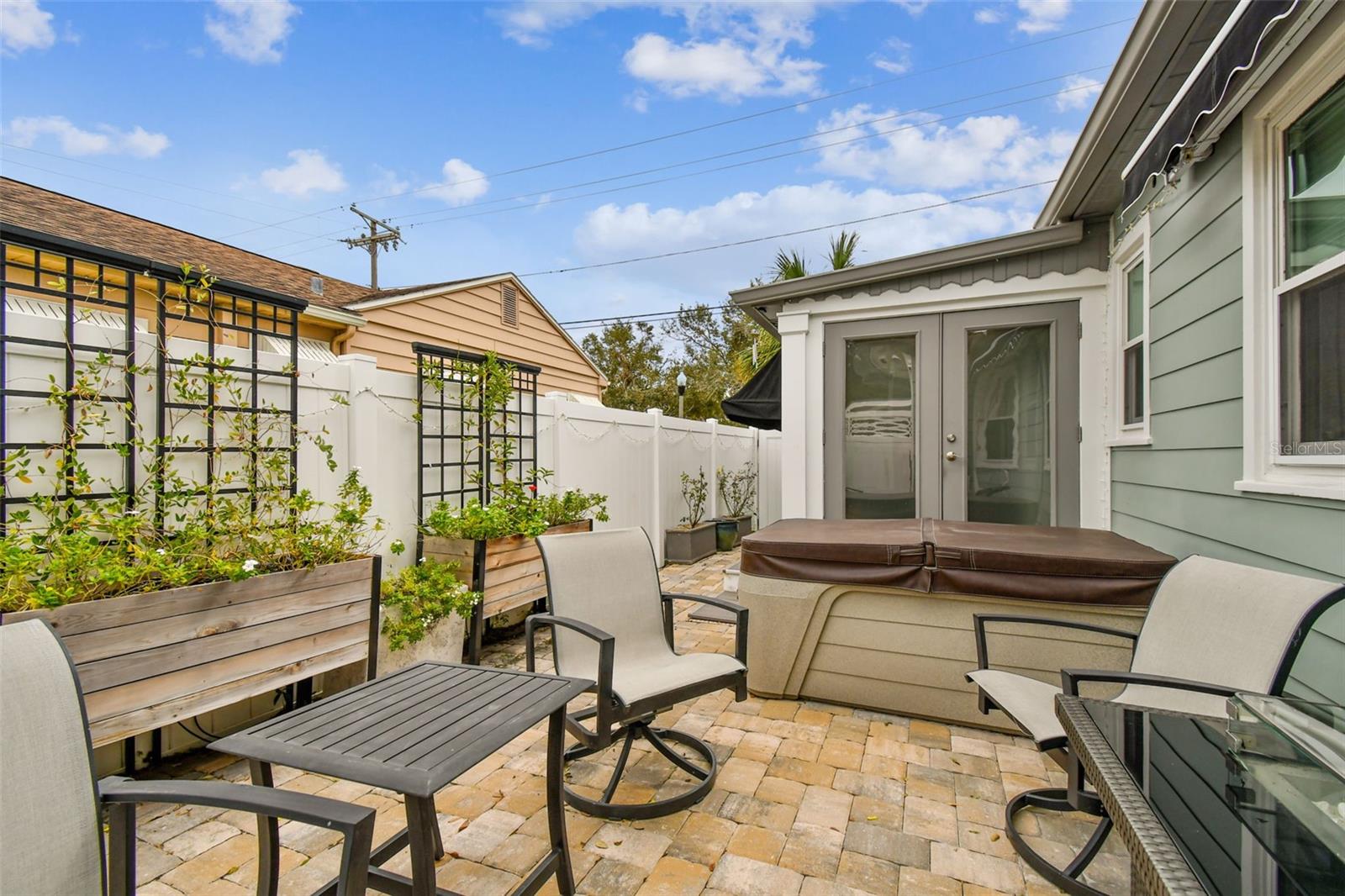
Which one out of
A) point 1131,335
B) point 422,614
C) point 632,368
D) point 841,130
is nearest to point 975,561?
point 1131,335

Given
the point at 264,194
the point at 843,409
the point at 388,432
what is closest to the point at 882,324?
the point at 843,409

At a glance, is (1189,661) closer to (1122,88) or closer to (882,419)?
(1122,88)

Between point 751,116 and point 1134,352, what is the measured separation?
30.4 ft

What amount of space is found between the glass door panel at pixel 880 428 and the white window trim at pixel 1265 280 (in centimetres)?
240

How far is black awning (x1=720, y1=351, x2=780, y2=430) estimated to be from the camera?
19.8 feet

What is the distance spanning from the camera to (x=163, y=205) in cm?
1041

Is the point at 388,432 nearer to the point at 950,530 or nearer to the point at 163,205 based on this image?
the point at 950,530

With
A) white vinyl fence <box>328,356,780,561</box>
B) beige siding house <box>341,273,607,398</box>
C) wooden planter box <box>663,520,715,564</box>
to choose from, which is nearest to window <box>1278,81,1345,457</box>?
white vinyl fence <box>328,356,780,561</box>

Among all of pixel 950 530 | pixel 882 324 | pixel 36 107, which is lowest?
pixel 950 530

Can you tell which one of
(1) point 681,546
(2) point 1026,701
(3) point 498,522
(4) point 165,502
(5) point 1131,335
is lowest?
(1) point 681,546

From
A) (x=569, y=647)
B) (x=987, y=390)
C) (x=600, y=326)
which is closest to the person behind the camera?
(x=569, y=647)

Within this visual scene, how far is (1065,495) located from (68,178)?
38.7ft

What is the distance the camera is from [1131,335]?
380 centimetres

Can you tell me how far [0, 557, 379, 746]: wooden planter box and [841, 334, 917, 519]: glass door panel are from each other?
3.51 meters
